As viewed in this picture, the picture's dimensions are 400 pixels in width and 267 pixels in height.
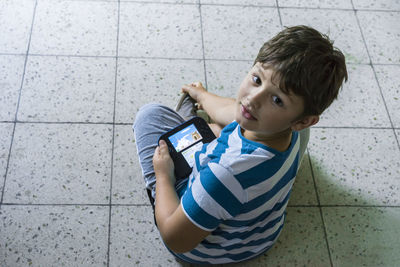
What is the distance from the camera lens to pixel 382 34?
2.11 meters

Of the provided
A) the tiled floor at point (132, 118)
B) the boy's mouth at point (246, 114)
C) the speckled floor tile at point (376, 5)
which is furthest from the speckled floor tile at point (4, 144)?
the speckled floor tile at point (376, 5)

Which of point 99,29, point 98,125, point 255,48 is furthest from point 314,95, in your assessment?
point 99,29

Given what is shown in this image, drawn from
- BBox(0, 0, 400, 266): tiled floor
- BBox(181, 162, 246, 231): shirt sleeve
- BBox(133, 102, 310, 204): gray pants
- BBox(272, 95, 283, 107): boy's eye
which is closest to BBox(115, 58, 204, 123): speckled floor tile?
BBox(0, 0, 400, 266): tiled floor

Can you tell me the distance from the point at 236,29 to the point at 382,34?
691mm

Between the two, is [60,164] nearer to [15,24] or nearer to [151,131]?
[151,131]

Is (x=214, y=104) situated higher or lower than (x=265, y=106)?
lower

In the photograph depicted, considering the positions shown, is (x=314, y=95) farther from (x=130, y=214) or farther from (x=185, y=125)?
(x=130, y=214)

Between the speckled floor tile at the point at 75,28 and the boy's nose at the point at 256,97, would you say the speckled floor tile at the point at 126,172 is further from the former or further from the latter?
the boy's nose at the point at 256,97

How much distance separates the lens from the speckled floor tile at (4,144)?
1.53m

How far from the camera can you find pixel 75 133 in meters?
1.65

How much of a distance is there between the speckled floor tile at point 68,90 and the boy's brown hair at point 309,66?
0.91m

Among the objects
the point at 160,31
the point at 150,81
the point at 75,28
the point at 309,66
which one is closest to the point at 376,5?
the point at 160,31

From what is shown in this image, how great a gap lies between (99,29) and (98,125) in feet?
1.61

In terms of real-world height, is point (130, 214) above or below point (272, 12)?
below
